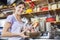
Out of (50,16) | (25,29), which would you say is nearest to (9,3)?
(25,29)

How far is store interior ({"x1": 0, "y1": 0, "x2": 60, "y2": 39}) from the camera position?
3.05 ft

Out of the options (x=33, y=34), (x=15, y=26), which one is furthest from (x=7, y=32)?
(x=33, y=34)

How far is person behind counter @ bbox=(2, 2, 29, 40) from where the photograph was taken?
968mm

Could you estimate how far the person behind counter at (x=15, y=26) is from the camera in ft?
3.18

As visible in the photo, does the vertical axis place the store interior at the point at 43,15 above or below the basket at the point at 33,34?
above

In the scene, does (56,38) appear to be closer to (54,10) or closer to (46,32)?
(46,32)

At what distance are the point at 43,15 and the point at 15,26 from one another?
250mm

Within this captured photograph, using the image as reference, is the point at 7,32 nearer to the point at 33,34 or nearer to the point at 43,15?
the point at 33,34

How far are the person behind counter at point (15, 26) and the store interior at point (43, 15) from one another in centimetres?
4

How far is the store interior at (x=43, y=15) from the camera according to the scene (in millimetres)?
930

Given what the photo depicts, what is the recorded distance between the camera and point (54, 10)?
0.95m

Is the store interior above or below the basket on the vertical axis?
above

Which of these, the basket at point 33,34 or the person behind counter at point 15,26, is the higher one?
the person behind counter at point 15,26

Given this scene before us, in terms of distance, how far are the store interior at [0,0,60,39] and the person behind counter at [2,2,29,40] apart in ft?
0.12
